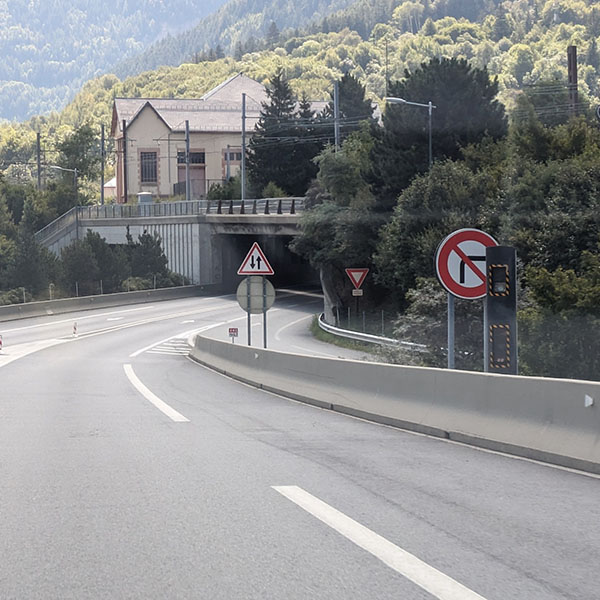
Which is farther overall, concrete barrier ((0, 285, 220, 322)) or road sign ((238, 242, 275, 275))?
concrete barrier ((0, 285, 220, 322))

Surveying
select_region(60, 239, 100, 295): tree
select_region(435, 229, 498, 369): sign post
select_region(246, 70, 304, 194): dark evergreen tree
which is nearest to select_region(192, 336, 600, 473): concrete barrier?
select_region(435, 229, 498, 369): sign post

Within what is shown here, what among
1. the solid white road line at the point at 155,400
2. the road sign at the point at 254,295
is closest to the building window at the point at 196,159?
the road sign at the point at 254,295

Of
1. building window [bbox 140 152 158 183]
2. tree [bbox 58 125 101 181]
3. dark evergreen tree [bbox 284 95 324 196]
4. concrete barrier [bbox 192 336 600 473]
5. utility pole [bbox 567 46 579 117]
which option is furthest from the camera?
building window [bbox 140 152 158 183]

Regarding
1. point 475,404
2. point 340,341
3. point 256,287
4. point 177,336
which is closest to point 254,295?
point 256,287

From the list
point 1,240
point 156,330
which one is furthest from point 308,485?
point 1,240

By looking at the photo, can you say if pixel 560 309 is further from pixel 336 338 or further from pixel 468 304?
pixel 336 338

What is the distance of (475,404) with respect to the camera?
11.9m

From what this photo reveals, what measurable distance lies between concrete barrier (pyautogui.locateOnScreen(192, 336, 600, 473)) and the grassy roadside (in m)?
27.5

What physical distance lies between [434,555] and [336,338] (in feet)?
144

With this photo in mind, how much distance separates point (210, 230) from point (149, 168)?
152ft

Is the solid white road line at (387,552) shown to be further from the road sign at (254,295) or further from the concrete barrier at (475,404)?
the road sign at (254,295)

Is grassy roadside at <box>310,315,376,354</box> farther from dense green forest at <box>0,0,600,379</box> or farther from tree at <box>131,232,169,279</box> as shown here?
tree at <box>131,232,169,279</box>

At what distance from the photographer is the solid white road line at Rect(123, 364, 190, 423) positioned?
48.6 ft

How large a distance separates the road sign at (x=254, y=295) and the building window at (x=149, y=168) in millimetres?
99679
